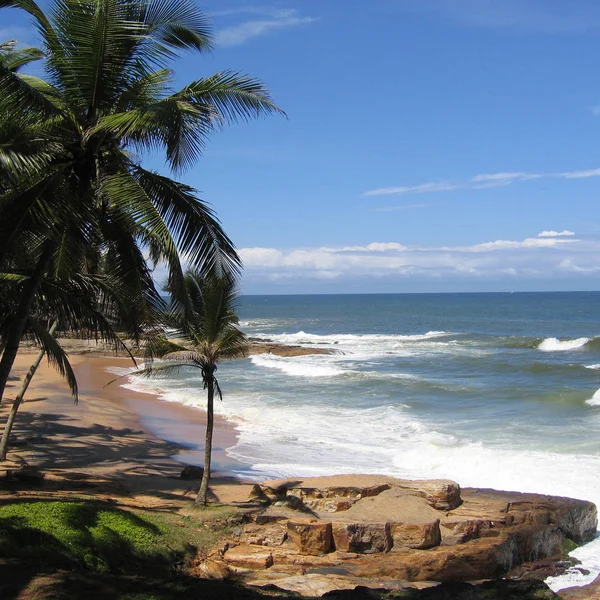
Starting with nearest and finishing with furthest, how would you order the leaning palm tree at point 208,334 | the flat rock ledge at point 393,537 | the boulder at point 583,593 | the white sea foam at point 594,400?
the boulder at point 583,593
the flat rock ledge at point 393,537
the leaning palm tree at point 208,334
the white sea foam at point 594,400

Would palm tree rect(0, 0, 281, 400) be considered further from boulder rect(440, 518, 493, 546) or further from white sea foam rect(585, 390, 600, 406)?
white sea foam rect(585, 390, 600, 406)

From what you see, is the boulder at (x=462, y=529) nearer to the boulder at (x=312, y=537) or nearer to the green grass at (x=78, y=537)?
the boulder at (x=312, y=537)

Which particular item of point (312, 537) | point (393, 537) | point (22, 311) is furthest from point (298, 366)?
point (22, 311)

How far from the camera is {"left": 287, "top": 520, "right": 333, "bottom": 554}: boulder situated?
1009 centimetres

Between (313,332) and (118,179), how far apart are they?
65992 millimetres

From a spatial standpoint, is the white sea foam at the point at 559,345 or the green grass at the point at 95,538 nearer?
the green grass at the point at 95,538

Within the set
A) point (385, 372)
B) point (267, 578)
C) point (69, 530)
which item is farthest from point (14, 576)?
point (385, 372)

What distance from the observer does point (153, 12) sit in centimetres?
862

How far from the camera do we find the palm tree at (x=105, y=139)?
7.80m

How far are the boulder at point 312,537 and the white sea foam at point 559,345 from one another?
41442 millimetres

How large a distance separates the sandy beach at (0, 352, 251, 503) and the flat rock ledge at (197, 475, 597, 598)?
2.25m

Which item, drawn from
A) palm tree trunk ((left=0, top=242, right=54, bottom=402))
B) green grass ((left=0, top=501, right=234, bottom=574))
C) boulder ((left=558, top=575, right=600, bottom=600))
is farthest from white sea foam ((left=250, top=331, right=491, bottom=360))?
palm tree trunk ((left=0, top=242, right=54, bottom=402))

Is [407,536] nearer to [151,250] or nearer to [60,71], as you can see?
[151,250]

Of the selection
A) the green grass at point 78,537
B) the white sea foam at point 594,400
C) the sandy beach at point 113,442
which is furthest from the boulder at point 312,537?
the white sea foam at point 594,400
